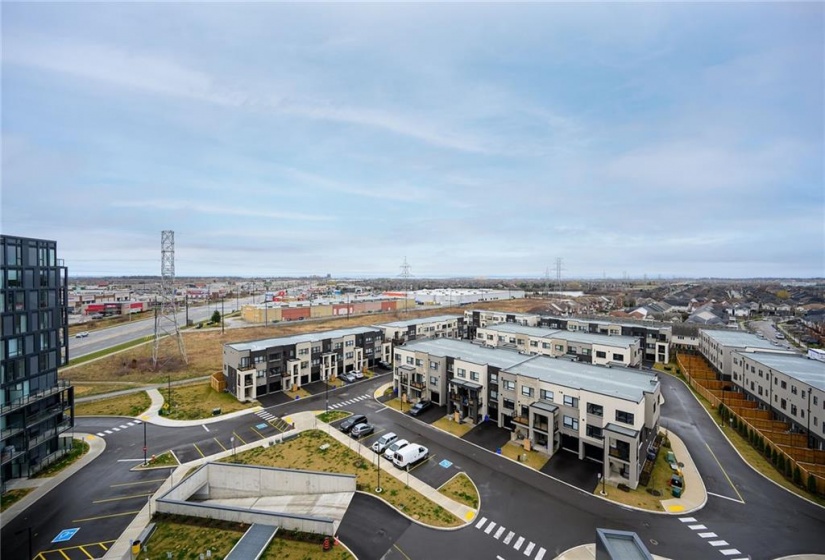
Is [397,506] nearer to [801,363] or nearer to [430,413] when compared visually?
[430,413]

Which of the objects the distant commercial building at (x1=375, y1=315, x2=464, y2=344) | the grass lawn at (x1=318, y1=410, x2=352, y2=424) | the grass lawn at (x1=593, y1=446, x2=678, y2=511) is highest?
the distant commercial building at (x1=375, y1=315, x2=464, y2=344)

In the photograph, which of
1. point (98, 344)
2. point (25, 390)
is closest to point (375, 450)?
point (25, 390)

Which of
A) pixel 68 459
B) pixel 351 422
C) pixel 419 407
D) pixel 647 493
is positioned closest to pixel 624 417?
pixel 647 493

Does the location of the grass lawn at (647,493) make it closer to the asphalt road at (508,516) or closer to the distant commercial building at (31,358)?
the asphalt road at (508,516)

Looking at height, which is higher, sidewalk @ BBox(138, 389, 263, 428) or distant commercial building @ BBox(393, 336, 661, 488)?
distant commercial building @ BBox(393, 336, 661, 488)

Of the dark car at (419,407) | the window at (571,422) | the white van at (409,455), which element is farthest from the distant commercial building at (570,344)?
the white van at (409,455)

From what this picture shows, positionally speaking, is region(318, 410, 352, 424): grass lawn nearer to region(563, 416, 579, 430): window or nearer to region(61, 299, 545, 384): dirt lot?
region(563, 416, 579, 430): window

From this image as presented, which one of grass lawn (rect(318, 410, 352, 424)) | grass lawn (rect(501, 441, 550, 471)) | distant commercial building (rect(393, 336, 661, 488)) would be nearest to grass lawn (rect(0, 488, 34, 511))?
grass lawn (rect(318, 410, 352, 424))
